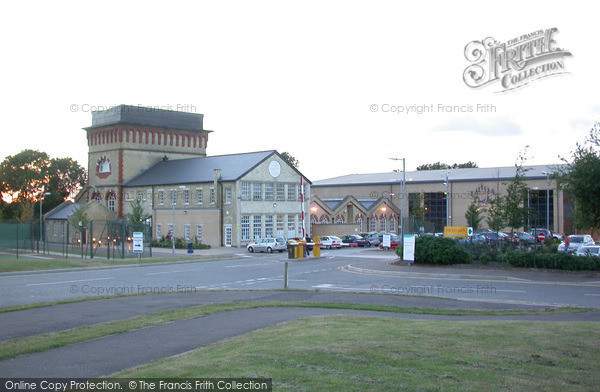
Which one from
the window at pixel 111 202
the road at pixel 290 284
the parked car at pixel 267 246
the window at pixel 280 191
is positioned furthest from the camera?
the window at pixel 111 202

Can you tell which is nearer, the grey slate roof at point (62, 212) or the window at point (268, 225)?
the window at point (268, 225)

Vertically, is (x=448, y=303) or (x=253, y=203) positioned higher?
(x=253, y=203)

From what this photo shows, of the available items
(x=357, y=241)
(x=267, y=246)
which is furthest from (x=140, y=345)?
(x=357, y=241)

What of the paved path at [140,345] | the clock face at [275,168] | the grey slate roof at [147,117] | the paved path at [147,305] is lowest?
the paved path at [147,305]

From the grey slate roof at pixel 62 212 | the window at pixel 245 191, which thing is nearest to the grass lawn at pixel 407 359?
the window at pixel 245 191

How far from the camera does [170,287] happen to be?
75.9ft

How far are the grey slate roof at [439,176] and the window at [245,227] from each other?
2471cm

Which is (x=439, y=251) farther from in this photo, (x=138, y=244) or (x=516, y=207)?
(x=138, y=244)

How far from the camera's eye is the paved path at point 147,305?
1373 cm

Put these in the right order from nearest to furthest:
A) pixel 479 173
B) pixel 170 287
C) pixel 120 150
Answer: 1. pixel 170 287
2. pixel 120 150
3. pixel 479 173

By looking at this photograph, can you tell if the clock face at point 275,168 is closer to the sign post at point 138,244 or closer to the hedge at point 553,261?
the sign post at point 138,244

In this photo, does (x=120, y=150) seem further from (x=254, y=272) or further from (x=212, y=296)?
(x=212, y=296)


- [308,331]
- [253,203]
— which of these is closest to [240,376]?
[308,331]

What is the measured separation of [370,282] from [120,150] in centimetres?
5015
